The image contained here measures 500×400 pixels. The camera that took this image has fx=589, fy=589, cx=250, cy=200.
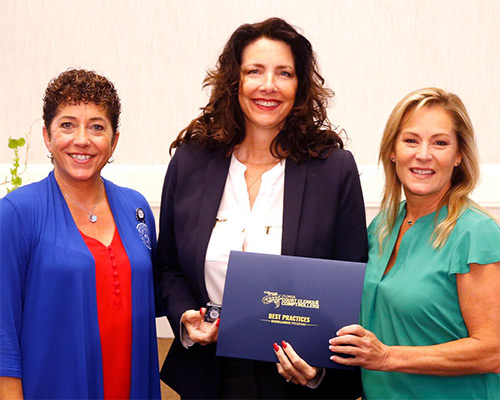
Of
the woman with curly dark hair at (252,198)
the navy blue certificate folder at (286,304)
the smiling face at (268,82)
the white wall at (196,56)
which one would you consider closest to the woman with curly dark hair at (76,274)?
the woman with curly dark hair at (252,198)

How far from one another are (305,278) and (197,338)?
38 centimetres

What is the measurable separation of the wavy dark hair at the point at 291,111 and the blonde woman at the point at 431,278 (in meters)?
0.25

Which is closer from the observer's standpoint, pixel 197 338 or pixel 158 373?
pixel 197 338

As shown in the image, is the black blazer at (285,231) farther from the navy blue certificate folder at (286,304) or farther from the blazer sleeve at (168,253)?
the navy blue certificate folder at (286,304)

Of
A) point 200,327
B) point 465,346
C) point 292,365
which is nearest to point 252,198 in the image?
point 200,327

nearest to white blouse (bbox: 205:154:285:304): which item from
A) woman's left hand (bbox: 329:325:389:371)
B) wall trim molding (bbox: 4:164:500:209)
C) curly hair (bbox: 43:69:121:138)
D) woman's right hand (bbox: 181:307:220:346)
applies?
woman's right hand (bbox: 181:307:220:346)

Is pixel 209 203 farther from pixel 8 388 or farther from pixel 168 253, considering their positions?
pixel 8 388

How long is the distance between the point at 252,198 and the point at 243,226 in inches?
4.2

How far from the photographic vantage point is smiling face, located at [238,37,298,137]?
1.92 m

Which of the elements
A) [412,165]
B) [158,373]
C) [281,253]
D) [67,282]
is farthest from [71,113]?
[412,165]

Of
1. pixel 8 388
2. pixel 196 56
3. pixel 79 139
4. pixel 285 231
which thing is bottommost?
pixel 8 388

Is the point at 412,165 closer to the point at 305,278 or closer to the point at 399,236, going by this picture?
the point at 399,236

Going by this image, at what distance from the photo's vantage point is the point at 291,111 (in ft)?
6.56

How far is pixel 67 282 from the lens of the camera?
165 cm
